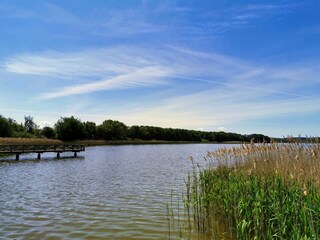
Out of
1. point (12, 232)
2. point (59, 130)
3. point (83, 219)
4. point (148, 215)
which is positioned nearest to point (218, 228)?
point (148, 215)

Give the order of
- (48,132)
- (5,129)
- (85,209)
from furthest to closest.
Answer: (48,132) < (5,129) < (85,209)

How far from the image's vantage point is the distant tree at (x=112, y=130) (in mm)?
108688

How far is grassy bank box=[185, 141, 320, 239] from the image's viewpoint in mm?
5578

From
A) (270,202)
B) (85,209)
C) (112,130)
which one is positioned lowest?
(85,209)

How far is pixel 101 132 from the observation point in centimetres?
10794

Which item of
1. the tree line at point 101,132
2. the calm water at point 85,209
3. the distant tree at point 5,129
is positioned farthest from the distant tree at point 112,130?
the calm water at point 85,209

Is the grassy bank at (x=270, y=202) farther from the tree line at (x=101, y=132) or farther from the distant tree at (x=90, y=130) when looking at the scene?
the distant tree at (x=90, y=130)

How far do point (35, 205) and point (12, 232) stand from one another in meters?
3.61

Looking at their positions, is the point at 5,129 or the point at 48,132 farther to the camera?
the point at 48,132

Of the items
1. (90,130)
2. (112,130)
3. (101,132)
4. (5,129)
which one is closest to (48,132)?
(90,130)

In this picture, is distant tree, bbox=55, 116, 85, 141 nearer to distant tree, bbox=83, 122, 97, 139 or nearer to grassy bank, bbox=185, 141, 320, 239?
distant tree, bbox=83, 122, 97, 139

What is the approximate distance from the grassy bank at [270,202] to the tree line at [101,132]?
174 ft

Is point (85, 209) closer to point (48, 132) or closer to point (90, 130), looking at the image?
point (48, 132)

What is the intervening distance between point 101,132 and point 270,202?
104219mm
